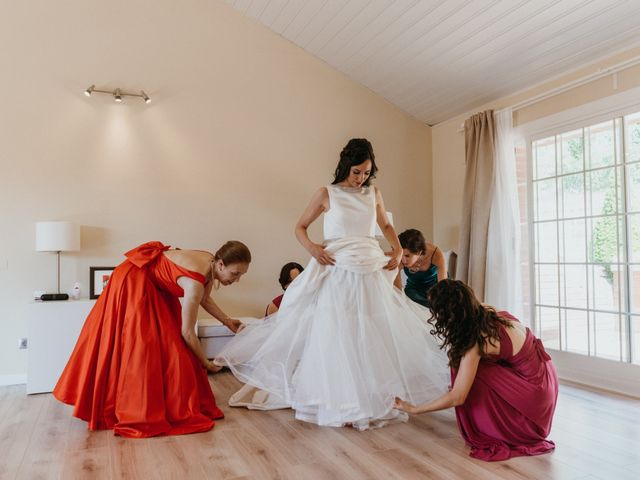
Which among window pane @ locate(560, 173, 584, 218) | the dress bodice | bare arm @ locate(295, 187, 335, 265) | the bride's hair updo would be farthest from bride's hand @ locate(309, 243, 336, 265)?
window pane @ locate(560, 173, 584, 218)

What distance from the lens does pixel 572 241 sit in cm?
426

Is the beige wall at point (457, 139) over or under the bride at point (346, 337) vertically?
over

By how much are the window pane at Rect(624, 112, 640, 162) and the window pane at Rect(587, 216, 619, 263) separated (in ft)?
1.56

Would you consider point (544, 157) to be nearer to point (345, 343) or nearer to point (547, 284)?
point (547, 284)

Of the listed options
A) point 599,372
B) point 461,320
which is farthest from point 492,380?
point 599,372

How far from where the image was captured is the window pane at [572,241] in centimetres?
A: 417

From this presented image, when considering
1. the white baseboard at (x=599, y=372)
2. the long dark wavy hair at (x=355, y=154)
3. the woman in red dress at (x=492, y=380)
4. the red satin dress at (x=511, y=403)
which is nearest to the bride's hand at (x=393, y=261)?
the long dark wavy hair at (x=355, y=154)

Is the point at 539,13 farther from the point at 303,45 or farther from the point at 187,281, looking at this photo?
the point at 187,281

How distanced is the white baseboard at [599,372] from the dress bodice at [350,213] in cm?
227

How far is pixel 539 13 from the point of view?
12.1 ft

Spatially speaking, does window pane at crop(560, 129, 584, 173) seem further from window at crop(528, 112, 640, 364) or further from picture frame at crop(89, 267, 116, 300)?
picture frame at crop(89, 267, 116, 300)

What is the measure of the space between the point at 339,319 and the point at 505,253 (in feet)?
7.84

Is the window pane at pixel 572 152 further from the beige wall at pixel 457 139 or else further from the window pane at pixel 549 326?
the window pane at pixel 549 326

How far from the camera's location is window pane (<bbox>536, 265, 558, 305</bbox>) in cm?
442
